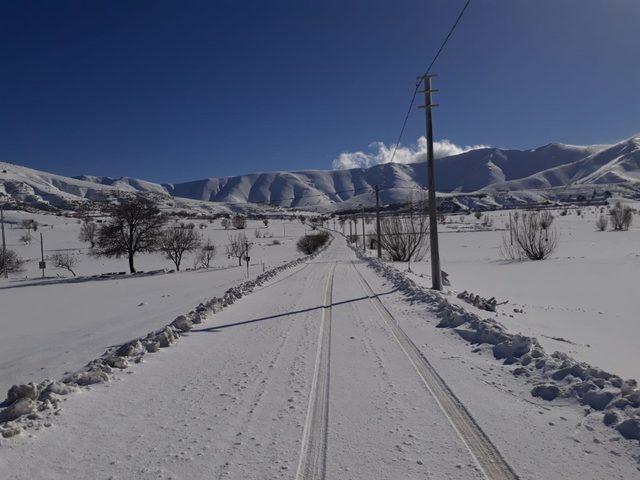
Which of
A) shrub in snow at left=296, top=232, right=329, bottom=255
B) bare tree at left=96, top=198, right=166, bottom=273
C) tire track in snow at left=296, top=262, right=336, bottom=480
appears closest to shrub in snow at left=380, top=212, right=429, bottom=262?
bare tree at left=96, top=198, right=166, bottom=273

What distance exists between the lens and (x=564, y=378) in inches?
229

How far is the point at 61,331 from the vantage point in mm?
14031

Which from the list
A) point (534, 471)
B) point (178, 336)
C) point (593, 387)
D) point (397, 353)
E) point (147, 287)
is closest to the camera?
point (534, 471)

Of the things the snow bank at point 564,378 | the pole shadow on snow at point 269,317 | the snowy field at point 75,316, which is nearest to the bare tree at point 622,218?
the snowy field at point 75,316

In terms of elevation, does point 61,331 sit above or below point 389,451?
below

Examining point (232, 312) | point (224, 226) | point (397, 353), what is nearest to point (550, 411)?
point (397, 353)

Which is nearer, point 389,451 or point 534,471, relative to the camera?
point 534,471

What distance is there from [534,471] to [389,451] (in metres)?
1.22

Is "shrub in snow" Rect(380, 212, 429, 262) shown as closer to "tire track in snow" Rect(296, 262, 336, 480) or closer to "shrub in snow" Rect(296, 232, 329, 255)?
"shrub in snow" Rect(296, 232, 329, 255)

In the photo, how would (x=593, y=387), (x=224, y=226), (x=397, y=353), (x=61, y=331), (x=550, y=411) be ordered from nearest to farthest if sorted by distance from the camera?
1. (x=550, y=411)
2. (x=593, y=387)
3. (x=397, y=353)
4. (x=61, y=331)
5. (x=224, y=226)

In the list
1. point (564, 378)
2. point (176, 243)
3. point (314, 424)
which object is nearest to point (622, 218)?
point (176, 243)

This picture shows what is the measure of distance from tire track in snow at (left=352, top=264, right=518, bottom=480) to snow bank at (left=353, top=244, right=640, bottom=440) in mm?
1118

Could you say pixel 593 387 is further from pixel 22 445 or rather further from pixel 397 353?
pixel 22 445

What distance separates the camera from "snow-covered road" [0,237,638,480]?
3.87 metres
